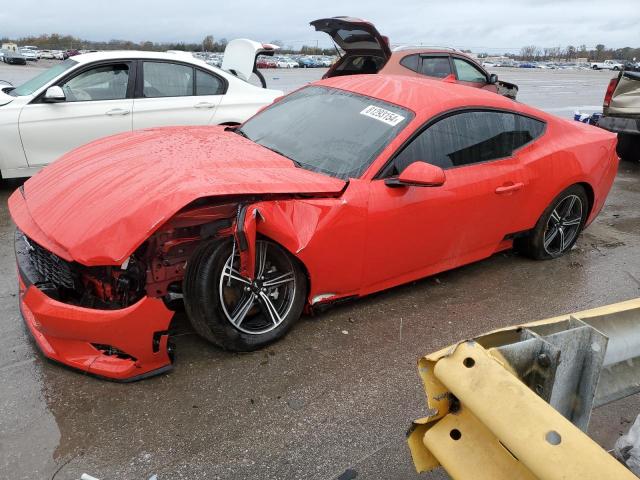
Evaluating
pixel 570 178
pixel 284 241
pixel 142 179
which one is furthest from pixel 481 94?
pixel 142 179

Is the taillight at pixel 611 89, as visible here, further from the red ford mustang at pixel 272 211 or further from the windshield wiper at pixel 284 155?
the windshield wiper at pixel 284 155

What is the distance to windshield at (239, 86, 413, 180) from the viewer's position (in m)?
3.40

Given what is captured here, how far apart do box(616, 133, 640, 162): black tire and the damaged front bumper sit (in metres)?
8.74

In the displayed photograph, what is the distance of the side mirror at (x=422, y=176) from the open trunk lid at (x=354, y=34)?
5.70 m

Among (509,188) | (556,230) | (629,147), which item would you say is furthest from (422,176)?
(629,147)

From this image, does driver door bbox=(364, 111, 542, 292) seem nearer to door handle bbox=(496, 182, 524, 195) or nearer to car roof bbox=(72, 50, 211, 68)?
door handle bbox=(496, 182, 524, 195)

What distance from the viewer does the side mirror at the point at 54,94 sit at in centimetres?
544

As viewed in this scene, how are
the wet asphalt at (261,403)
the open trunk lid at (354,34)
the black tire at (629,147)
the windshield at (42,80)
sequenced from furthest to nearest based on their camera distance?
the black tire at (629,147), the open trunk lid at (354,34), the windshield at (42,80), the wet asphalt at (261,403)

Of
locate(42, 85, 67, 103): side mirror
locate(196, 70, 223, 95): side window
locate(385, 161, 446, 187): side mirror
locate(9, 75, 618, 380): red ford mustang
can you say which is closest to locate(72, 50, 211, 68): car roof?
locate(196, 70, 223, 95): side window

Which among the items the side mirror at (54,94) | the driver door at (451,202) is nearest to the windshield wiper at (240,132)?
the driver door at (451,202)

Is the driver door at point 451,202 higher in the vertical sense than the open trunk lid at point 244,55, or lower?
lower

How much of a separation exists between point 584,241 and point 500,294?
1.83 metres

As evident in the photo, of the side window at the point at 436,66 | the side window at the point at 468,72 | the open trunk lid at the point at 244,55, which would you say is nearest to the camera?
the open trunk lid at the point at 244,55

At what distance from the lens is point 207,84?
20.9 feet
